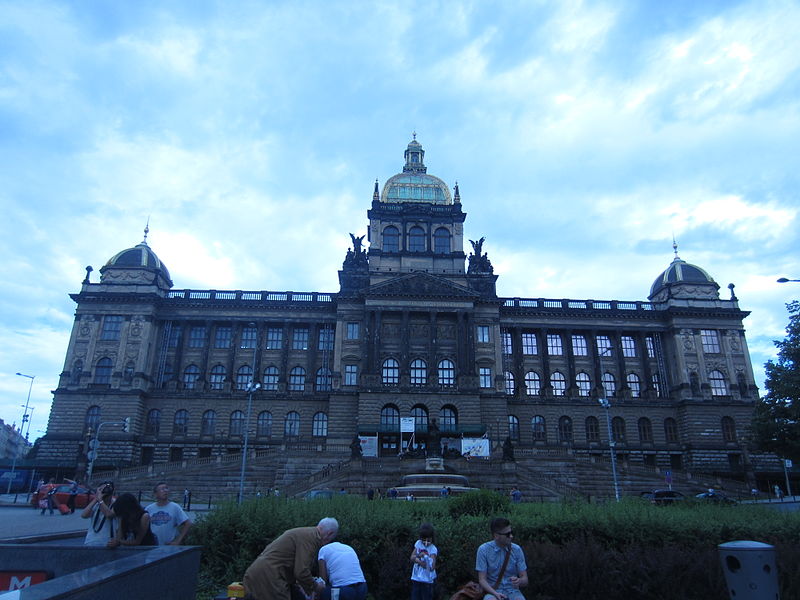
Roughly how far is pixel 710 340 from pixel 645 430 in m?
13.0

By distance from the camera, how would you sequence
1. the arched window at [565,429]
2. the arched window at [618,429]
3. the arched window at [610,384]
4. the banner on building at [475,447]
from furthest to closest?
the arched window at [610,384] < the arched window at [618,429] < the arched window at [565,429] < the banner on building at [475,447]

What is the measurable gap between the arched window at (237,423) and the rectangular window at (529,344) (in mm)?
31809

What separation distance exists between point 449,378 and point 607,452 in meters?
19.0

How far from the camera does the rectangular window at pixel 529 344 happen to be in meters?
67.7

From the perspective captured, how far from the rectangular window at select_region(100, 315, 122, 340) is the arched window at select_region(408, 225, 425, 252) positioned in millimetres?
32851

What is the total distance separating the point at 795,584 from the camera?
1066cm

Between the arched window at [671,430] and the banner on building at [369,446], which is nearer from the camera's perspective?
the banner on building at [369,446]

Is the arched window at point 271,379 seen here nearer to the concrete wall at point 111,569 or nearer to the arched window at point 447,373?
the arched window at point 447,373

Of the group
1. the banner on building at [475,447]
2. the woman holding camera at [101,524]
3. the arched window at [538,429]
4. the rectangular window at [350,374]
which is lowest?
the woman holding camera at [101,524]

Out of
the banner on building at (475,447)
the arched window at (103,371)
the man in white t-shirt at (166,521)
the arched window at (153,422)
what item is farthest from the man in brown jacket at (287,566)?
the arched window at (103,371)

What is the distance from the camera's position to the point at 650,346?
225 ft

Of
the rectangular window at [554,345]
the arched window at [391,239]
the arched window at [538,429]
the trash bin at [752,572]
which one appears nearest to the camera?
the trash bin at [752,572]

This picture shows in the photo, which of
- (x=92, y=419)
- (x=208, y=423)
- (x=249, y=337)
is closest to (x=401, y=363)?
(x=249, y=337)

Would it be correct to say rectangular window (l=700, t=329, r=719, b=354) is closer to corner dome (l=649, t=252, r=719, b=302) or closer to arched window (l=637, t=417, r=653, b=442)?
corner dome (l=649, t=252, r=719, b=302)
